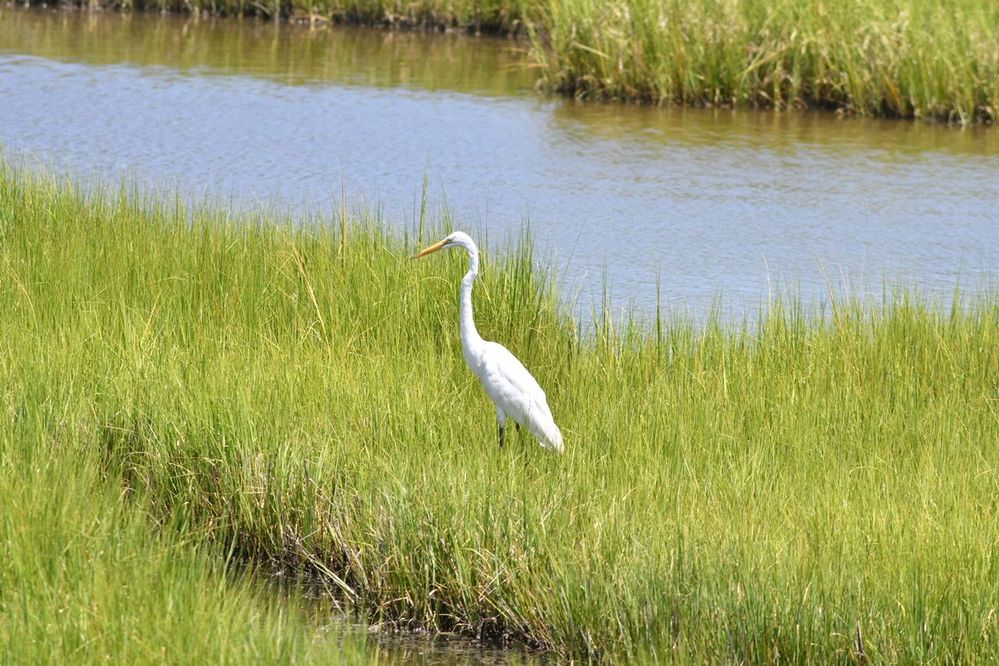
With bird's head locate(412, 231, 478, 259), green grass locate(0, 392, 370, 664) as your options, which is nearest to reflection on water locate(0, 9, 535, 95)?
bird's head locate(412, 231, 478, 259)

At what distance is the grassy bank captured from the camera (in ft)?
44.9

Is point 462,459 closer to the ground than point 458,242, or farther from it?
closer to the ground

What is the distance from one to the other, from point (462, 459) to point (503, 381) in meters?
0.59

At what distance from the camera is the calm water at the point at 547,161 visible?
955cm

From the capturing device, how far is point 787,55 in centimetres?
1446

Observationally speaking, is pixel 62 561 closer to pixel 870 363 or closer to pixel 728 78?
pixel 870 363

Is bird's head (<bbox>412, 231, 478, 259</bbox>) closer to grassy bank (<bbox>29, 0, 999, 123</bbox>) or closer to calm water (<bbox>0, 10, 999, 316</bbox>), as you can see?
calm water (<bbox>0, 10, 999, 316</bbox>)

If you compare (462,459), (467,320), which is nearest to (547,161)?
(467,320)

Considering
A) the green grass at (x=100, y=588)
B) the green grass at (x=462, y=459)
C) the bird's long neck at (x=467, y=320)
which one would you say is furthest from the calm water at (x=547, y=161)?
the green grass at (x=100, y=588)

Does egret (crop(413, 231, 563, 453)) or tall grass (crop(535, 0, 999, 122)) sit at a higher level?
tall grass (crop(535, 0, 999, 122))

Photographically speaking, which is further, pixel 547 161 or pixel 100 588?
pixel 547 161

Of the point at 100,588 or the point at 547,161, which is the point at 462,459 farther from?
the point at 547,161

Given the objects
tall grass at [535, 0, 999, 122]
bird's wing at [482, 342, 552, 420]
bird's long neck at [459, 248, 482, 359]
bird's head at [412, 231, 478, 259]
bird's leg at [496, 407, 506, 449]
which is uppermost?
tall grass at [535, 0, 999, 122]

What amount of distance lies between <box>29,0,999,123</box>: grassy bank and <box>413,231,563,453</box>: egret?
9.39 metres
